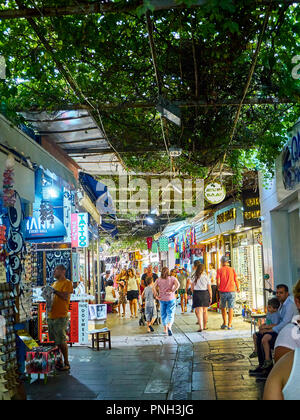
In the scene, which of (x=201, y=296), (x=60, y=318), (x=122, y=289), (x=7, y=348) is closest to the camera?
(x=7, y=348)

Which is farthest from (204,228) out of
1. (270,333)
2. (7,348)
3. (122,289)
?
(7,348)

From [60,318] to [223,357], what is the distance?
3.30 metres

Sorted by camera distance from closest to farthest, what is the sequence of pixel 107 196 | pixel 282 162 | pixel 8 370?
pixel 8 370
pixel 282 162
pixel 107 196

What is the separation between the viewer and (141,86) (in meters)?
8.03

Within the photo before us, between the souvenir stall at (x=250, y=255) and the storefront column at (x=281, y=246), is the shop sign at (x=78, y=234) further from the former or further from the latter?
the souvenir stall at (x=250, y=255)

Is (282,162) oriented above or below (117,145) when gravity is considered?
below

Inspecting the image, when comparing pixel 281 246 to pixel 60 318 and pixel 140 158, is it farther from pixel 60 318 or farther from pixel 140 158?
pixel 60 318

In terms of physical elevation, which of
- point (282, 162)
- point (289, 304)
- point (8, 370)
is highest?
point (282, 162)

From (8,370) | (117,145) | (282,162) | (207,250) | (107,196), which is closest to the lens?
(8,370)

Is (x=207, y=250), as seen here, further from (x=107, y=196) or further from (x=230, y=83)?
(x=230, y=83)

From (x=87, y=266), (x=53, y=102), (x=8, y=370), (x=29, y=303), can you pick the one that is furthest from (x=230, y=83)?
(x=87, y=266)

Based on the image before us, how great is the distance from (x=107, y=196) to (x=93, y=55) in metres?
7.70

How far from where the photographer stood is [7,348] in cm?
590

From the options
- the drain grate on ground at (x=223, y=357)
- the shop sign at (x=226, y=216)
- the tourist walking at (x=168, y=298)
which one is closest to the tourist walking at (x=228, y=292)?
the tourist walking at (x=168, y=298)
